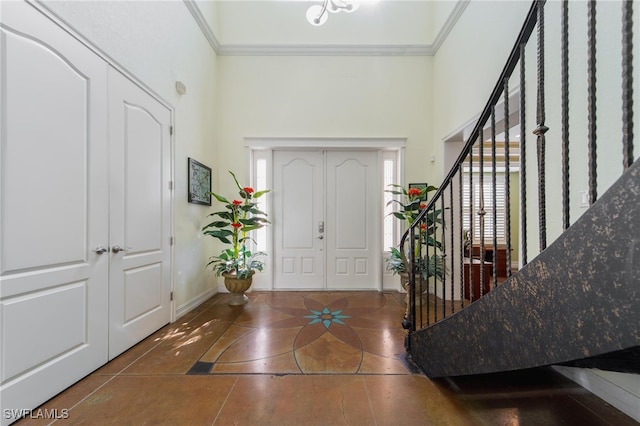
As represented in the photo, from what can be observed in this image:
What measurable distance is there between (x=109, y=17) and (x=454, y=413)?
12.3 feet

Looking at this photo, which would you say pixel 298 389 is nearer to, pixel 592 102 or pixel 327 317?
pixel 327 317

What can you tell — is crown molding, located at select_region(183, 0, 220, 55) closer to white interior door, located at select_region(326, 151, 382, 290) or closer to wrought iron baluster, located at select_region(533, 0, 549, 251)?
white interior door, located at select_region(326, 151, 382, 290)

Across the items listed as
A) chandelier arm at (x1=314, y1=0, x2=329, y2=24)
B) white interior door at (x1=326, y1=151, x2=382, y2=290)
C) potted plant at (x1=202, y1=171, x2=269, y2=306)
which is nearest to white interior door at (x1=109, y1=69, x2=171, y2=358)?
potted plant at (x1=202, y1=171, x2=269, y2=306)

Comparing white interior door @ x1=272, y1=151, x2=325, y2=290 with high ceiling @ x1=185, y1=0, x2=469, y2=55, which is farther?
white interior door @ x1=272, y1=151, x2=325, y2=290

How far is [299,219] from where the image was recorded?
157 inches

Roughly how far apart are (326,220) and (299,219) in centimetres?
43

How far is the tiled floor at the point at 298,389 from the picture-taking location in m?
1.47

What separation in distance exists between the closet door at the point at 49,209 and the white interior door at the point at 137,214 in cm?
10

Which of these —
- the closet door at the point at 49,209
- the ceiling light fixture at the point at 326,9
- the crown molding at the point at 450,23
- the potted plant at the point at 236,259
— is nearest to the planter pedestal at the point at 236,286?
the potted plant at the point at 236,259

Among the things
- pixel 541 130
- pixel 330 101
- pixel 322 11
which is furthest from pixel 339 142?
pixel 541 130

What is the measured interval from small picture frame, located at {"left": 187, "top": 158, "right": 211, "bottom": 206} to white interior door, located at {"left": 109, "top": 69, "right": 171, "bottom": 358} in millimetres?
377

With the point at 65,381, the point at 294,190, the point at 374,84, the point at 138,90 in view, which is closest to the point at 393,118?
the point at 374,84

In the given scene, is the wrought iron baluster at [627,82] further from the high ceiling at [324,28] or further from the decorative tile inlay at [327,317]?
the high ceiling at [324,28]

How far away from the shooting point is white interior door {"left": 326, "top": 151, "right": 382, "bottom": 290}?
157 inches
